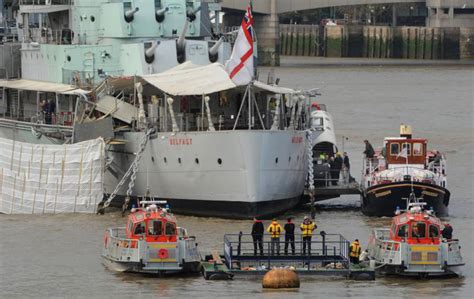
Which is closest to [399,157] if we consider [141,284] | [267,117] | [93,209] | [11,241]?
[267,117]

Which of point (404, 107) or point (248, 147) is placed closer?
point (248, 147)

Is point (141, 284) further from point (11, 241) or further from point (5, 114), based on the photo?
point (5, 114)

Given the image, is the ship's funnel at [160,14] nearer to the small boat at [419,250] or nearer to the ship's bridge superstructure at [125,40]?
the ship's bridge superstructure at [125,40]

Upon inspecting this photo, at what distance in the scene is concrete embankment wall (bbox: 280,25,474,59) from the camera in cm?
17412

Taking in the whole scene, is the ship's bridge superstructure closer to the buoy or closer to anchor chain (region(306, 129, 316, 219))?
anchor chain (region(306, 129, 316, 219))

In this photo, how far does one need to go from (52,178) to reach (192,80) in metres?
5.76

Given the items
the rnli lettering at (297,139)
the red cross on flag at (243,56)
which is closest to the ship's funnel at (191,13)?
the rnli lettering at (297,139)

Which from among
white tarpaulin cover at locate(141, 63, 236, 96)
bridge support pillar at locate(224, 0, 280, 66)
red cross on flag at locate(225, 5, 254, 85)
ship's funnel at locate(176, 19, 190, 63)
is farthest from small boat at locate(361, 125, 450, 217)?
bridge support pillar at locate(224, 0, 280, 66)

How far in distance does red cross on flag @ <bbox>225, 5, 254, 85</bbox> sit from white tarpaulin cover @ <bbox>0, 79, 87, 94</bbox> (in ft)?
29.4

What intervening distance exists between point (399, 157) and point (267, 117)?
4.40m

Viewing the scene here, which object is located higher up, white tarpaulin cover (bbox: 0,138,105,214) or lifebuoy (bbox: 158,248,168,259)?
white tarpaulin cover (bbox: 0,138,105,214)

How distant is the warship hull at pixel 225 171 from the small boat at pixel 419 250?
11271mm

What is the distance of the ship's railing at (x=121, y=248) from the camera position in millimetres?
40344

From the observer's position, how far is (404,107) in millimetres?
101188
